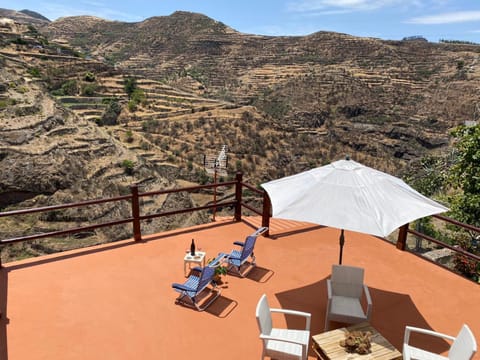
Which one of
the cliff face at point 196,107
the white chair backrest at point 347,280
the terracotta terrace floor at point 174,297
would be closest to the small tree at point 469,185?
the terracotta terrace floor at point 174,297

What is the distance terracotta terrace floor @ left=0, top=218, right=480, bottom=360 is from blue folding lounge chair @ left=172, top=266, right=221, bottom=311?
116 millimetres

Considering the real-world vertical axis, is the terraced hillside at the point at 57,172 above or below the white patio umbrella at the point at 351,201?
below

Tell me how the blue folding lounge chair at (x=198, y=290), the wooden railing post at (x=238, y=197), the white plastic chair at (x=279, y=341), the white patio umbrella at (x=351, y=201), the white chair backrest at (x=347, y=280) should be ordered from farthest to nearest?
the wooden railing post at (x=238, y=197) → the blue folding lounge chair at (x=198, y=290) → the white chair backrest at (x=347, y=280) → the white patio umbrella at (x=351, y=201) → the white plastic chair at (x=279, y=341)

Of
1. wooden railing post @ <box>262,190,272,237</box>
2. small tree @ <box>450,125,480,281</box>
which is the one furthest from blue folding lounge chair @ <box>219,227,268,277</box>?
small tree @ <box>450,125,480,281</box>

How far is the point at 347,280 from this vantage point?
414 cm

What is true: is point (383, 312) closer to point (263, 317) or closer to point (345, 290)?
point (345, 290)

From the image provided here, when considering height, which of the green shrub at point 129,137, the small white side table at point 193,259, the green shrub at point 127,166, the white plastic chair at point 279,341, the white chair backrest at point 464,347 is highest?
the white chair backrest at point 464,347

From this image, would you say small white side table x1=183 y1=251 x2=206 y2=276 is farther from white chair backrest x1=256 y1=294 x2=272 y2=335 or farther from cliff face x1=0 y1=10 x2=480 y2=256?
cliff face x1=0 y1=10 x2=480 y2=256

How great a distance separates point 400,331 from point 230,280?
2.24 meters

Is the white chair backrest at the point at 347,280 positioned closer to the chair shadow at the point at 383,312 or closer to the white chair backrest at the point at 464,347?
the chair shadow at the point at 383,312

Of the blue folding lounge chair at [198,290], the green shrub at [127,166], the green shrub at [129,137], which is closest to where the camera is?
the blue folding lounge chair at [198,290]

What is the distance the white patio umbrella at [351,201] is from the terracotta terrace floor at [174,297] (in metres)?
1.46

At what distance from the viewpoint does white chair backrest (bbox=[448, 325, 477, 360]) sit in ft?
9.48

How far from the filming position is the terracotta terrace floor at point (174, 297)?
3.77 metres
